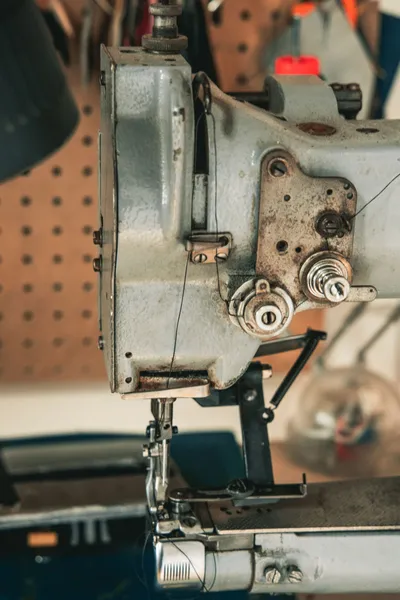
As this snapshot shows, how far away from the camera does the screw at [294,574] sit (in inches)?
49.1

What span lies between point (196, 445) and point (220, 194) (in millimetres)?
904

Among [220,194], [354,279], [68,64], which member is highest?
[68,64]

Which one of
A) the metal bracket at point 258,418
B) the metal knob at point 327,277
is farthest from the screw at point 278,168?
the metal bracket at point 258,418

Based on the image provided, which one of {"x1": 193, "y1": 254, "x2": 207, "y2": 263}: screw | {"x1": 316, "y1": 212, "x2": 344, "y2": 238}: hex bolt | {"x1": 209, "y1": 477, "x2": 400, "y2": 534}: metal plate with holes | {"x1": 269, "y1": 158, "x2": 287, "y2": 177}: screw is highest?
{"x1": 269, "y1": 158, "x2": 287, "y2": 177}: screw

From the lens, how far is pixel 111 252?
1141 mm

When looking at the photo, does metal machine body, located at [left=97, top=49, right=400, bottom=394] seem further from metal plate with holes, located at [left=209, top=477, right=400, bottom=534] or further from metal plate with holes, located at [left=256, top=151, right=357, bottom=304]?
metal plate with holes, located at [left=209, top=477, right=400, bottom=534]

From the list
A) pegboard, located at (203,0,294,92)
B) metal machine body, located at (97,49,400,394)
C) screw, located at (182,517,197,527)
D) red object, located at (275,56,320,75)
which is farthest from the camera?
pegboard, located at (203,0,294,92)

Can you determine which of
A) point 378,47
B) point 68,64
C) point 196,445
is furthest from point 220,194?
point 378,47

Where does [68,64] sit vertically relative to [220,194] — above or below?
above

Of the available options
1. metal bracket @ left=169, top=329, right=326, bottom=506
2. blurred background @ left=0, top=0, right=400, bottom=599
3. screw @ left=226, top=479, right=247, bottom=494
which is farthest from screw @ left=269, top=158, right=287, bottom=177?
blurred background @ left=0, top=0, right=400, bottom=599

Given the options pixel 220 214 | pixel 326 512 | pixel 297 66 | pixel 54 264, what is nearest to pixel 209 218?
pixel 220 214

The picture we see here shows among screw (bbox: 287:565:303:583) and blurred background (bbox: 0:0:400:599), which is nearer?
screw (bbox: 287:565:303:583)

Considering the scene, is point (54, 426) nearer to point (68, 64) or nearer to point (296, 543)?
point (68, 64)

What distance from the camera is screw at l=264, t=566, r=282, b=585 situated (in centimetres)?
124
